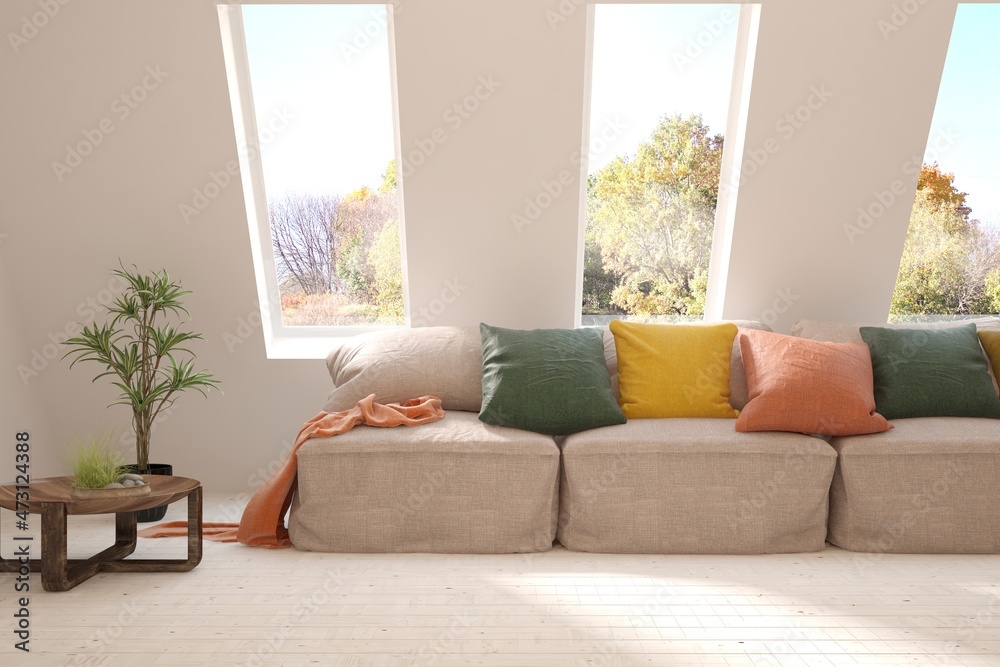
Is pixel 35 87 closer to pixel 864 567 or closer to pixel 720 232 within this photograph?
pixel 720 232

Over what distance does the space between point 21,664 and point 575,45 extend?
3324mm

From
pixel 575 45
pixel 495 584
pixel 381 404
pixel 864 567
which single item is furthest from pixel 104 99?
pixel 864 567

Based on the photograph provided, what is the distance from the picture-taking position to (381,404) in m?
3.61

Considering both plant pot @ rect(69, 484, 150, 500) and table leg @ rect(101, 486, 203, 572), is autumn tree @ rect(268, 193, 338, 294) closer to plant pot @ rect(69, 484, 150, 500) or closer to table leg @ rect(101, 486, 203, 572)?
table leg @ rect(101, 486, 203, 572)

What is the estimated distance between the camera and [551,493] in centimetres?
327

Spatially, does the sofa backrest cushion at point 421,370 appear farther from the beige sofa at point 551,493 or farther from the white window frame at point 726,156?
the white window frame at point 726,156

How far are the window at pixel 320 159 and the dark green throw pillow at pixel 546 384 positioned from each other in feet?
3.84

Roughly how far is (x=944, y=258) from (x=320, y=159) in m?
3.59

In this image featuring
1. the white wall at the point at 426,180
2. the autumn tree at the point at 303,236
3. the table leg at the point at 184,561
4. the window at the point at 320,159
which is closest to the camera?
the table leg at the point at 184,561

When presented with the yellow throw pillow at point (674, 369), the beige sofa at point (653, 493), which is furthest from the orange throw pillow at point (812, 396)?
the yellow throw pillow at point (674, 369)

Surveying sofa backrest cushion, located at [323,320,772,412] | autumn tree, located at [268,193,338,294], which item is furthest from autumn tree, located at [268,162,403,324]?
sofa backrest cushion, located at [323,320,772,412]

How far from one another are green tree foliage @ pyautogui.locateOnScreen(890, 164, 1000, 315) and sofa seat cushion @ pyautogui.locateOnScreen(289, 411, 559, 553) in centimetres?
262

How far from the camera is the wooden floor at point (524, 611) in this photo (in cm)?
232

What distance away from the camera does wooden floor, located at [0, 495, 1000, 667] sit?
232cm
